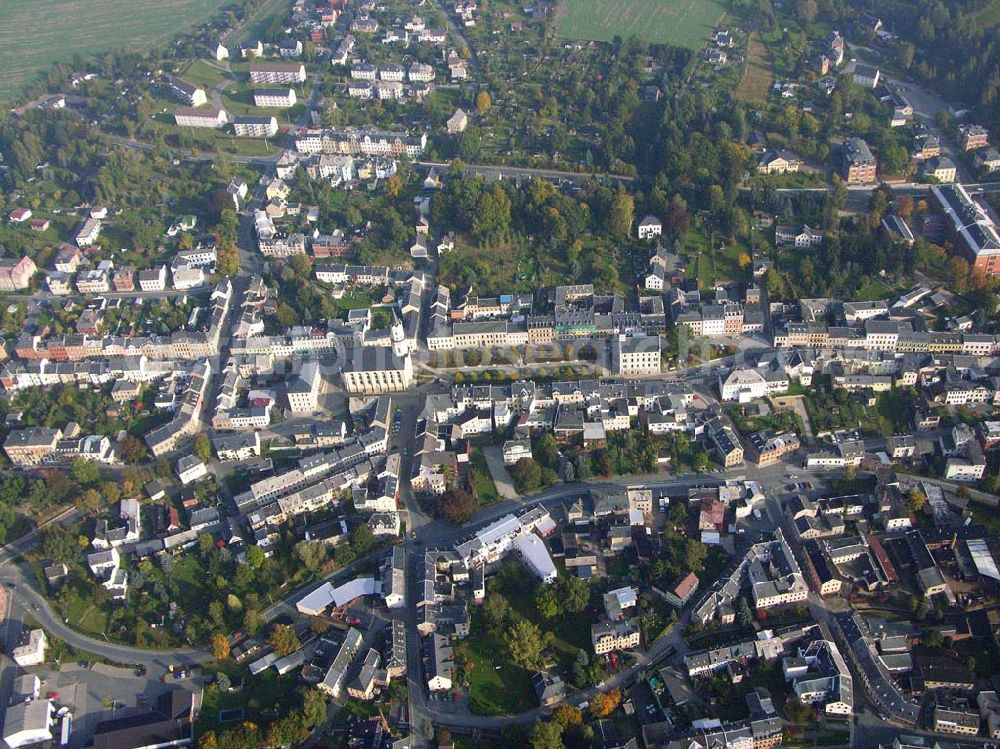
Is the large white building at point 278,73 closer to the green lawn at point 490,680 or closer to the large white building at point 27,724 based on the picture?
the green lawn at point 490,680

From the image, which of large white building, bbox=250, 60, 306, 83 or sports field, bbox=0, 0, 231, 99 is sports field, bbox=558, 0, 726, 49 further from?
sports field, bbox=0, 0, 231, 99

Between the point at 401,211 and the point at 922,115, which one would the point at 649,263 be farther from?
the point at 922,115

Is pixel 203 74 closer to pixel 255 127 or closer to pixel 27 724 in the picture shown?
pixel 255 127

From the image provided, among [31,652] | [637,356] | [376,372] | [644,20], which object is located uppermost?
[644,20]

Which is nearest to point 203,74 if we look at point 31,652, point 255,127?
point 255,127

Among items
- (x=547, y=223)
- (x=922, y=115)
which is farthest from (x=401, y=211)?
(x=922, y=115)

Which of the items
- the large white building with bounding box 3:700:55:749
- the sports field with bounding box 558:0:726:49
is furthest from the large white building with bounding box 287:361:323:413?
the sports field with bounding box 558:0:726:49
